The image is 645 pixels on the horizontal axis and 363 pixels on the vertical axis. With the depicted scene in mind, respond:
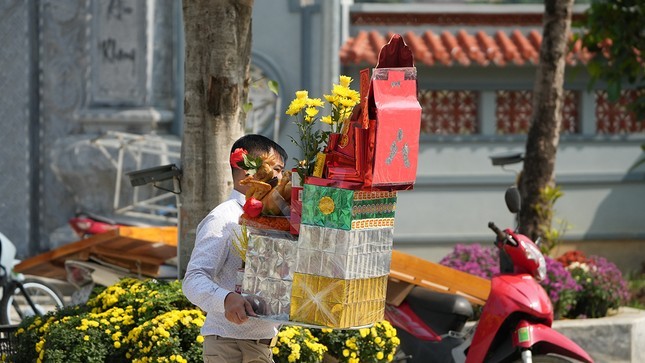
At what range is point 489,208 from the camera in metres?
14.6

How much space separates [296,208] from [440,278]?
11.7 feet

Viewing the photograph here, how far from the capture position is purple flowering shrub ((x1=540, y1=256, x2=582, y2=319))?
9.73 metres

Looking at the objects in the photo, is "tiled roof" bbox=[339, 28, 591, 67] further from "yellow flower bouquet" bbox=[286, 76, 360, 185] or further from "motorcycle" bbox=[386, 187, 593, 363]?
"yellow flower bouquet" bbox=[286, 76, 360, 185]

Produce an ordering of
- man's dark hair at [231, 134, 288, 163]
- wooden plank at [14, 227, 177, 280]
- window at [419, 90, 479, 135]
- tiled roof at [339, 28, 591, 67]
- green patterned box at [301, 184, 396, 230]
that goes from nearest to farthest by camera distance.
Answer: green patterned box at [301, 184, 396, 230], man's dark hair at [231, 134, 288, 163], wooden plank at [14, 227, 177, 280], tiled roof at [339, 28, 591, 67], window at [419, 90, 479, 135]

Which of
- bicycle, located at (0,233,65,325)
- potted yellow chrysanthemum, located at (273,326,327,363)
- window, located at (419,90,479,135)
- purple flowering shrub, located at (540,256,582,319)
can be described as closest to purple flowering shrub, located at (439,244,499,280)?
purple flowering shrub, located at (540,256,582,319)

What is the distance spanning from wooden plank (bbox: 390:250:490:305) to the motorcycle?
0.43 feet

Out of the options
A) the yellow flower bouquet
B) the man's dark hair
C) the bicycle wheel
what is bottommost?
the bicycle wheel

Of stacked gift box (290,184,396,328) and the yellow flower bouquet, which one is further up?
the yellow flower bouquet

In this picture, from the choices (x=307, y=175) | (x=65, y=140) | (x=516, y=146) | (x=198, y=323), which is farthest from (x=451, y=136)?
(x=307, y=175)

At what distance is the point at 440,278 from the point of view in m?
8.26

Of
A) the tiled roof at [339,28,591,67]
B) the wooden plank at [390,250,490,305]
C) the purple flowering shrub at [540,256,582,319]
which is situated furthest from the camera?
the tiled roof at [339,28,591,67]

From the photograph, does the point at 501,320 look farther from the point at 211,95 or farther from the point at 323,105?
the point at 323,105

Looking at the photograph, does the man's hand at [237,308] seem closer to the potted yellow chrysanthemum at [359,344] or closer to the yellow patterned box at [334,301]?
the yellow patterned box at [334,301]

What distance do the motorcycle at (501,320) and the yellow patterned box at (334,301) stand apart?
248 cm
